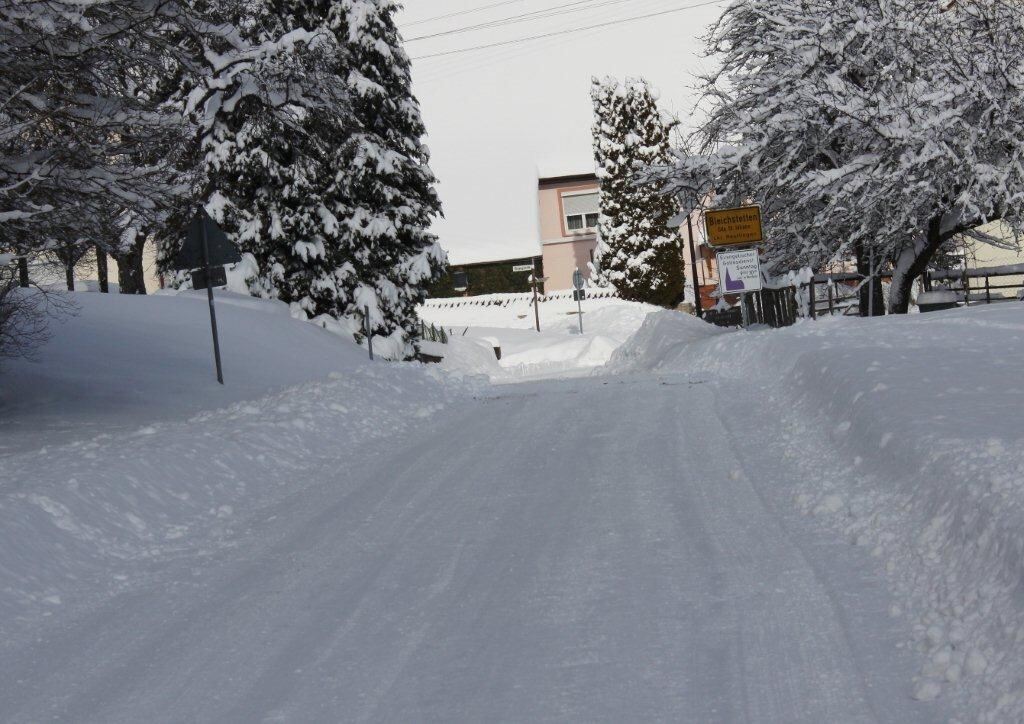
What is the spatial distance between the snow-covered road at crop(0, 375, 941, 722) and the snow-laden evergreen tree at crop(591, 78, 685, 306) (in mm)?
52991

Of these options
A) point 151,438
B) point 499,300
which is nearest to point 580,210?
point 499,300

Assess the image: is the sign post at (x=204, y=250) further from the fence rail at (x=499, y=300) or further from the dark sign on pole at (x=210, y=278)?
the fence rail at (x=499, y=300)

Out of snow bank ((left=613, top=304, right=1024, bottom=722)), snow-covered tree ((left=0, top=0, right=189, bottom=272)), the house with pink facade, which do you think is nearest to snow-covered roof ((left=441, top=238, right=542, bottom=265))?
the house with pink facade

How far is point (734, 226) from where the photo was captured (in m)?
23.7

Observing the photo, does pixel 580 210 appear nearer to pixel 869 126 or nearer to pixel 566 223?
pixel 566 223

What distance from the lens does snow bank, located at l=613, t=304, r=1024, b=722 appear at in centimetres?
452

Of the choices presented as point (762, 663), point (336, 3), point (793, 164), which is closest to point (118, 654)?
point (762, 663)

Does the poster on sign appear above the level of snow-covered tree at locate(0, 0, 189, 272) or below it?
below

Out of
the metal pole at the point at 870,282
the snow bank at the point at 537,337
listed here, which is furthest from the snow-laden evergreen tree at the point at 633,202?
the metal pole at the point at 870,282

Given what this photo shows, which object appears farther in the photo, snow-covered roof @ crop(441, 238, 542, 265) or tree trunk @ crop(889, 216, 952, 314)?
snow-covered roof @ crop(441, 238, 542, 265)

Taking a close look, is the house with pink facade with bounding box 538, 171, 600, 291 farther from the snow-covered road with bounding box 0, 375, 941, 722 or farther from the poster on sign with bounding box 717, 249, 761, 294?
the snow-covered road with bounding box 0, 375, 941, 722

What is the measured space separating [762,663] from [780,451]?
4.92 metres

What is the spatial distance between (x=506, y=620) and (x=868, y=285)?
23.4 m

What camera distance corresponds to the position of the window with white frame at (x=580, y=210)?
2906 inches
